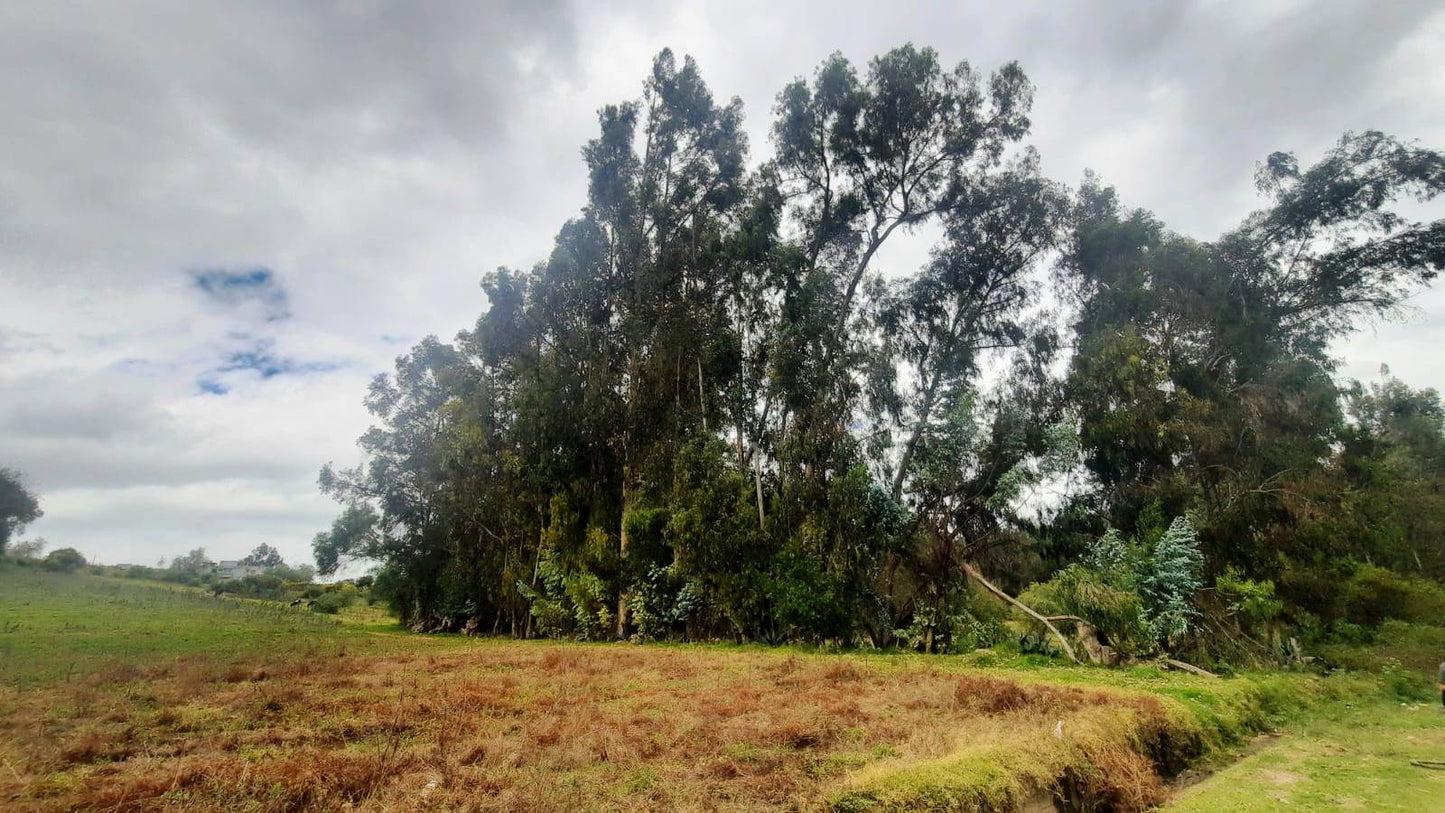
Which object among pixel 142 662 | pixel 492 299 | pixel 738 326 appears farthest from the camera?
pixel 492 299

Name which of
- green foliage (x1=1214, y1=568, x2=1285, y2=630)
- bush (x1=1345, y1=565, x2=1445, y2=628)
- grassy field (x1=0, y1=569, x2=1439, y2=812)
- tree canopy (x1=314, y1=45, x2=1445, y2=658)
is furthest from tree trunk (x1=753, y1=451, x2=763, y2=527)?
bush (x1=1345, y1=565, x2=1445, y2=628)

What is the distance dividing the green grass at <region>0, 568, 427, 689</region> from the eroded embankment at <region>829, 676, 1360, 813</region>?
7807mm

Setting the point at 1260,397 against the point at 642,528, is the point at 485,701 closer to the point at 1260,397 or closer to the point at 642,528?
the point at 642,528

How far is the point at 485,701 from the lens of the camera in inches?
313

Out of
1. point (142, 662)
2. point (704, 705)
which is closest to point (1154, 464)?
point (704, 705)

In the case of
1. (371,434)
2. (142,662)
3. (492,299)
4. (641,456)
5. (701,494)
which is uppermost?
(492,299)

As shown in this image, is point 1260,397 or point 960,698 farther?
point 1260,397

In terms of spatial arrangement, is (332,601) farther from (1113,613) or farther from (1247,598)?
(1247,598)

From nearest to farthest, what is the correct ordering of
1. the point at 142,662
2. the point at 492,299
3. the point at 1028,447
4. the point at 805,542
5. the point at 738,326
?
the point at 142,662 → the point at 805,542 → the point at 1028,447 → the point at 738,326 → the point at 492,299

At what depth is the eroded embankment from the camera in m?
4.57

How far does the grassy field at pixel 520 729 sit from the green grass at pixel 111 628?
33 mm

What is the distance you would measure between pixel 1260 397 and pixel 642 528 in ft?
Answer: 61.6

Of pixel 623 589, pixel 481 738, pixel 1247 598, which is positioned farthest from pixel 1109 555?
pixel 481 738

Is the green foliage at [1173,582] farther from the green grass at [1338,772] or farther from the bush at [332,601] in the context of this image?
the bush at [332,601]
